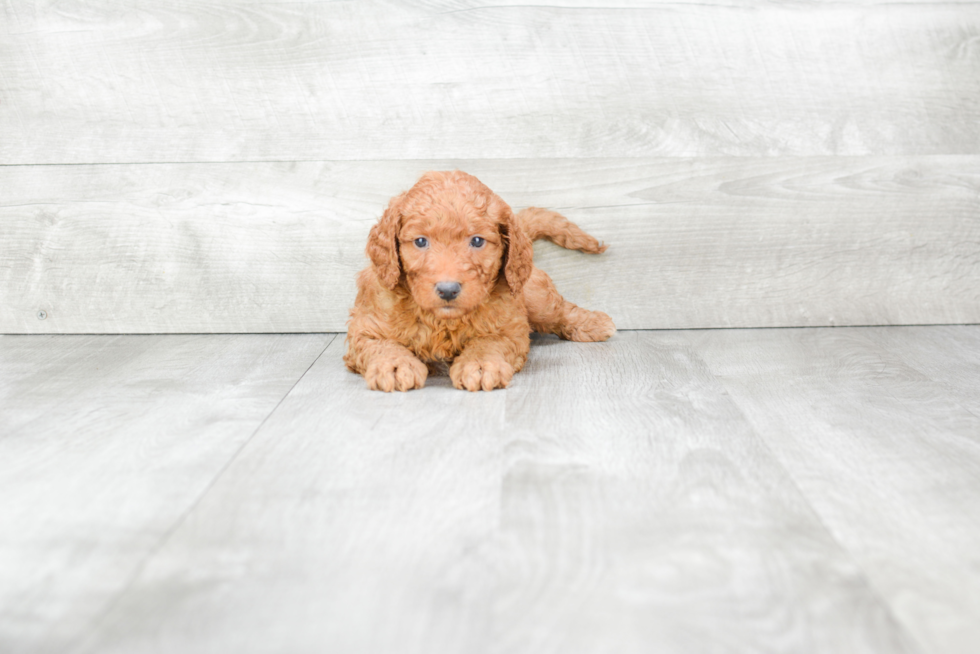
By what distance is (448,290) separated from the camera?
1.72 m

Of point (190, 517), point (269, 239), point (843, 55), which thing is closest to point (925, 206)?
point (843, 55)

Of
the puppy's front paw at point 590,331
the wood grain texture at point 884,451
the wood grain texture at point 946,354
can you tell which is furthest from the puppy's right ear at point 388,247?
the wood grain texture at point 946,354

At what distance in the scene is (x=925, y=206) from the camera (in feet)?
7.72

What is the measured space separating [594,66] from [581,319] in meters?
0.75

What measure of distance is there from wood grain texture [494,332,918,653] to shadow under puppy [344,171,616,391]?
0.26 m

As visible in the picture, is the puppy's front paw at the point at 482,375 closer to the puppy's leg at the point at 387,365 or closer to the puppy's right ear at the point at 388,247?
the puppy's leg at the point at 387,365

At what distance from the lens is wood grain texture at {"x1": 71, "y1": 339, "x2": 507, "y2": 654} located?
2.99ft

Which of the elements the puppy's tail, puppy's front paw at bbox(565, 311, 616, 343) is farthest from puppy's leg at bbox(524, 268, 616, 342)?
the puppy's tail

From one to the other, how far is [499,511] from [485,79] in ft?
4.88

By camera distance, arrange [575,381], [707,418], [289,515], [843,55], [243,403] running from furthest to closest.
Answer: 1. [843,55]
2. [575,381]
3. [243,403]
4. [707,418]
5. [289,515]

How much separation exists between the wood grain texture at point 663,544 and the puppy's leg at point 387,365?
264 millimetres

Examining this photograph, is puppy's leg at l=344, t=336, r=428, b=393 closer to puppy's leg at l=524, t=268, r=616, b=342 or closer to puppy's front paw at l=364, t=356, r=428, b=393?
puppy's front paw at l=364, t=356, r=428, b=393

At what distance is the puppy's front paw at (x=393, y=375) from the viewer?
1.79 m

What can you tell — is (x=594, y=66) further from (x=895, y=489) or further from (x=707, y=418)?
(x=895, y=489)
